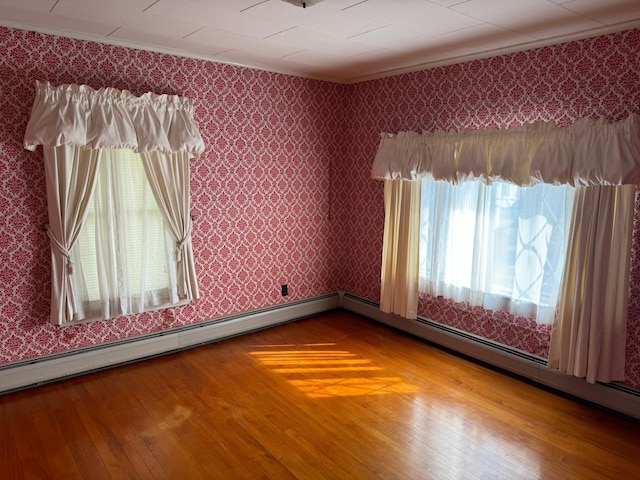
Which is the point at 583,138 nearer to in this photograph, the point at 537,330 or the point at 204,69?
the point at 537,330

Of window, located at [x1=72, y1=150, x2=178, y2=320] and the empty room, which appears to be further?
window, located at [x1=72, y1=150, x2=178, y2=320]

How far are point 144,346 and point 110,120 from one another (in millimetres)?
1813

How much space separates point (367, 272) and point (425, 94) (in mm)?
1881

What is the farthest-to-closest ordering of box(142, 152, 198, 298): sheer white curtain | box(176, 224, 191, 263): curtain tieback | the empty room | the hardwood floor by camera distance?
box(176, 224, 191, 263): curtain tieback, box(142, 152, 198, 298): sheer white curtain, the empty room, the hardwood floor

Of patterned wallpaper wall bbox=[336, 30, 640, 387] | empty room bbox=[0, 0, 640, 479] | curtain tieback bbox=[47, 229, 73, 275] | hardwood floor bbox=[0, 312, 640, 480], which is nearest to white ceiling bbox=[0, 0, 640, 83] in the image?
empty room bbox=[0, 0, 640, 479]

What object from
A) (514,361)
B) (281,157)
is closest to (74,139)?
(281,157)

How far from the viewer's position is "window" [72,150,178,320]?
3477mm

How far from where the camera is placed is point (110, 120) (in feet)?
11.1

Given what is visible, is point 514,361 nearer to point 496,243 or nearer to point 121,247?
point 496,243

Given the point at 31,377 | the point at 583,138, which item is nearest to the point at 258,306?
the point at 31,377

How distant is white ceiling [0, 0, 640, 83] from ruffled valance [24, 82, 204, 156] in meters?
0.42

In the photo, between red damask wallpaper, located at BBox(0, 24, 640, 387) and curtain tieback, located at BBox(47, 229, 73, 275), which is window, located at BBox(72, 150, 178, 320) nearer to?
curtain tieback, located at BBox(47, 229, 73, 275)

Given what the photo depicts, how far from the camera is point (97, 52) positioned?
11.2ft

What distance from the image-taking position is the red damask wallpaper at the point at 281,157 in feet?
10.3
